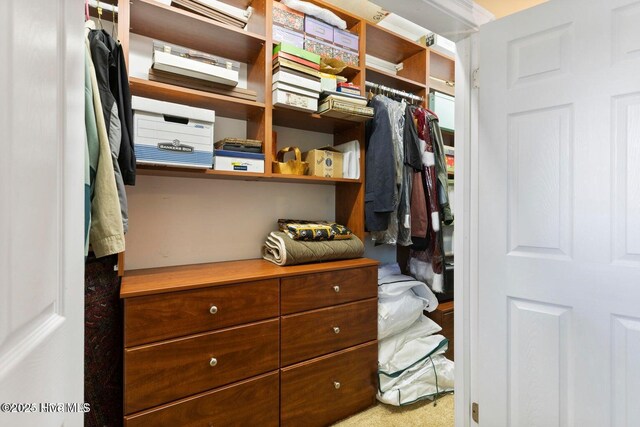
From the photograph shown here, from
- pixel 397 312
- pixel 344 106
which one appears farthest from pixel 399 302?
pixel 344 106

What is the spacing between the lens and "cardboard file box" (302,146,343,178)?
1896 millimetres

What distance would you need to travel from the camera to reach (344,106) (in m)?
1.79

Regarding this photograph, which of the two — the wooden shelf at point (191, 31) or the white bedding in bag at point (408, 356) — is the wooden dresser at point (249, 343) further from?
A: the wooden shelf at point (191, 31)

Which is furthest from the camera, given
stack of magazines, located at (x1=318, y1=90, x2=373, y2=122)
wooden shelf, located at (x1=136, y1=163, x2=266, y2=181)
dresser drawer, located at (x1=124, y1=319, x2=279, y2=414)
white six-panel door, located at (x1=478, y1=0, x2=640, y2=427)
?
stack of magazines, located at (x1=318, y1=90, x2=373, y2=122)

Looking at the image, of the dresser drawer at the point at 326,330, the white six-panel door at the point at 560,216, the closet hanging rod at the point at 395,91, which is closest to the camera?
the white six-panel door at the point at 560,216

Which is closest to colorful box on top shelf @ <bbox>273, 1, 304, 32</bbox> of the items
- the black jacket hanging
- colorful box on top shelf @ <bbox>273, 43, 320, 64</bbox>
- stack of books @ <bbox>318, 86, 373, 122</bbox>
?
colorful box on top shelf @ <bbox>273, 43, 320, 64</bbox>

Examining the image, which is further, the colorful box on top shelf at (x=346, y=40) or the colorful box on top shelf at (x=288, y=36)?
the colorful box on top shelf at (x=346, y=40)

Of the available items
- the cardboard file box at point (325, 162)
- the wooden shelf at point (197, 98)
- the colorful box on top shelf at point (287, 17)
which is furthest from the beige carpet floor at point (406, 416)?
the colorful box on top shelf at point (287, 17)

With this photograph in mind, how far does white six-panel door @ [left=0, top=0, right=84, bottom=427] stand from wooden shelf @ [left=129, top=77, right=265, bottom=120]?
83cm

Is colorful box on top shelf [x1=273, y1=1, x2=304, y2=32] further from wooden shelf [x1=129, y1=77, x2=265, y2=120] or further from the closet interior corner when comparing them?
wooden shelf [x1=129, y1=77, x2=265, y2=120]

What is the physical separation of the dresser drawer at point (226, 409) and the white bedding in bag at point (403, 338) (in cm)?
72

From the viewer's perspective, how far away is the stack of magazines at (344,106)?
5.81 feet

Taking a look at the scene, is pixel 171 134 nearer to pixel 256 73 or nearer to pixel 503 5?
pixel 256 73

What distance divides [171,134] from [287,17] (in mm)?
959
